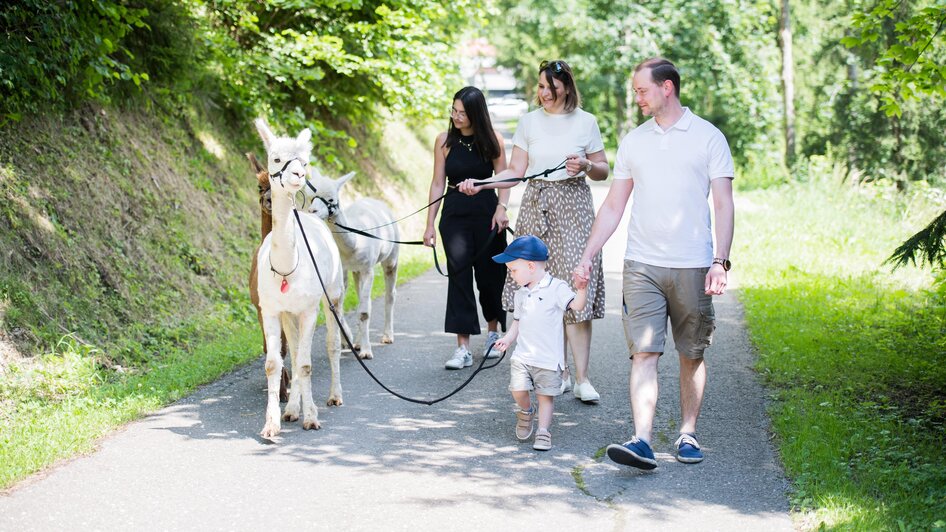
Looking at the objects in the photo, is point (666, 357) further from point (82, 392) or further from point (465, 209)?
point (82, 392)

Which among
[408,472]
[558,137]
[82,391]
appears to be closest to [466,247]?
[558,137]

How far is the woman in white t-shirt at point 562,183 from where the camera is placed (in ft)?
23.1

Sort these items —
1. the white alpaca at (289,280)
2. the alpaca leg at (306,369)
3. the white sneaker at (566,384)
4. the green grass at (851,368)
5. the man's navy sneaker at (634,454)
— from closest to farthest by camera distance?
1. the green grass at (851,368)
2. the man's navy sneaker at (634,454)
3. the white alpaca at (289,280)
4. the alpaca leg at (306,369)
5. the white sneaker at (566,384)

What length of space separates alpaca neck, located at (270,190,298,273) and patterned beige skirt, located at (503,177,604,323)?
6.15ft

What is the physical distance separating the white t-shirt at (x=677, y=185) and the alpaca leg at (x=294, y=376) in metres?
2.57

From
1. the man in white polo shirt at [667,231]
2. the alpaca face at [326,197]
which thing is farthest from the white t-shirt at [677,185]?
the alpaca face at [326,197]

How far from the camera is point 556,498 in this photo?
5.24 metres

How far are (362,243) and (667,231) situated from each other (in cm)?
364

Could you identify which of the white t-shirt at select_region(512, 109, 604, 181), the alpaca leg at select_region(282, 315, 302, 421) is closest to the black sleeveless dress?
the white t-shirt at select_region(512, 109, 604, 181)

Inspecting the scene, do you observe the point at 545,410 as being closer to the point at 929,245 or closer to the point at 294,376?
the point at 294,376

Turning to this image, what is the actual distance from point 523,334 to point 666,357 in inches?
128

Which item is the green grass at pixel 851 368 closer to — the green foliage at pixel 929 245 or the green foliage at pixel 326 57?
the green foliage at pixel 929 245

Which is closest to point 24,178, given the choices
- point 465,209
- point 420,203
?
point 465,209

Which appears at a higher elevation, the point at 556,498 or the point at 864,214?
the point at 864,214
